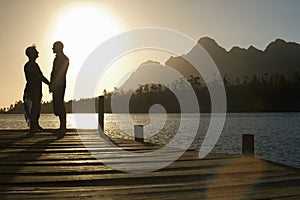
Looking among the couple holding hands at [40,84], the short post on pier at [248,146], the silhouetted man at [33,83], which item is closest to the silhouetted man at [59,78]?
the couple holding hands at [40,84]

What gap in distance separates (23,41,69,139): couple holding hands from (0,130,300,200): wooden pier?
13.7 feet

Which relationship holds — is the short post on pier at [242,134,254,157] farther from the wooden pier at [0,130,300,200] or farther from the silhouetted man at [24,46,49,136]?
the silhouetted man at [24,46,49,136]

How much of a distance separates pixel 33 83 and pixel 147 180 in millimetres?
7469

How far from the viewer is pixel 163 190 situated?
15.6 feet

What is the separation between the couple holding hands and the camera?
38.2 ft

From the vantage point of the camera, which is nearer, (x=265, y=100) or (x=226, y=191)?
(x=226, y=191)

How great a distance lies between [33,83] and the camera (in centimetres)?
1216

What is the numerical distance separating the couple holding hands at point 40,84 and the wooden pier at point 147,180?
13.7ft

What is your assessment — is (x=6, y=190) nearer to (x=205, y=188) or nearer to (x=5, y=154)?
(x=205, y=188)

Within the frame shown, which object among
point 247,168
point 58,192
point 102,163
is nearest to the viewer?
point 58,192

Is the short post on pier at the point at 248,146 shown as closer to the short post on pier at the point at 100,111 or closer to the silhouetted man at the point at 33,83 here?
the silhouetted man at the point at 33,83

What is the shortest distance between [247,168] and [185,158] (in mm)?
1520

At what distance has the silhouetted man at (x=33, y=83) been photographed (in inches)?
469

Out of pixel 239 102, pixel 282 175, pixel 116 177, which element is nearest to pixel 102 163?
pixel 116 177
